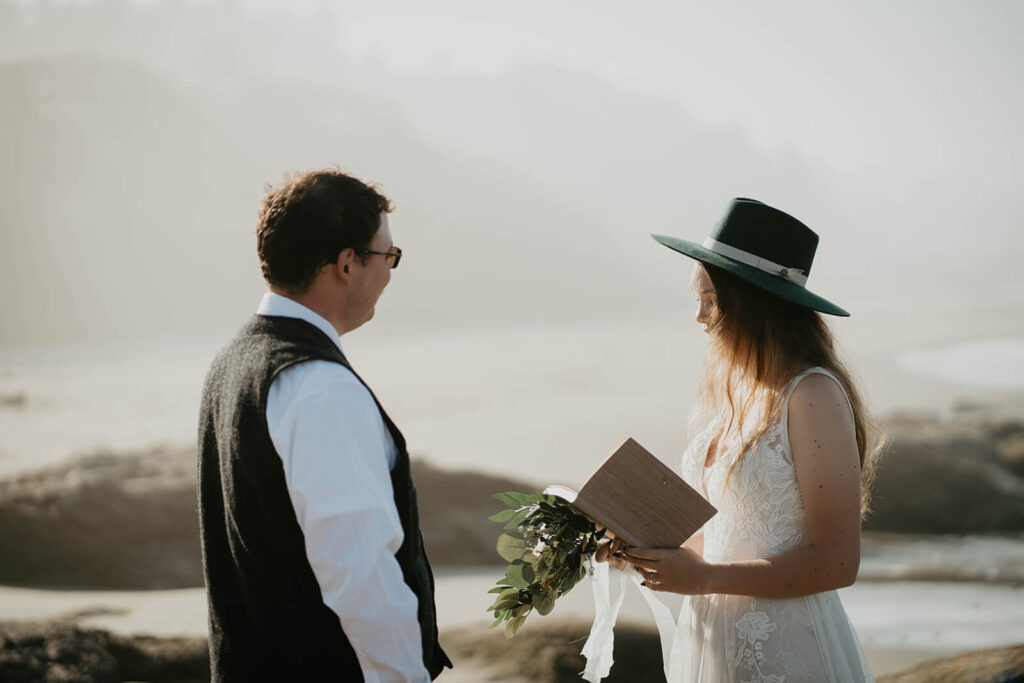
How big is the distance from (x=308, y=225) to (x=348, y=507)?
0.49 meters

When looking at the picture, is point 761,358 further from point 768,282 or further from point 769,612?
point 769,612

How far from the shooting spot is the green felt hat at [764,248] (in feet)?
5.56

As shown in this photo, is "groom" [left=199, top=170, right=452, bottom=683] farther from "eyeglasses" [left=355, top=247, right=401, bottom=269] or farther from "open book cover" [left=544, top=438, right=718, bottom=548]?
"open book cover" [left=544, top=438, right=718, bottom=548]

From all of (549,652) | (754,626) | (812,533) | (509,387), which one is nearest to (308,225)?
(812,533)

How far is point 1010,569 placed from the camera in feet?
19.5

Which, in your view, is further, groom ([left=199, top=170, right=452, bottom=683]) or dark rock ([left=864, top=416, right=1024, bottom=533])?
dark rock ([left=864, top=416, right=1024, bottom=533])

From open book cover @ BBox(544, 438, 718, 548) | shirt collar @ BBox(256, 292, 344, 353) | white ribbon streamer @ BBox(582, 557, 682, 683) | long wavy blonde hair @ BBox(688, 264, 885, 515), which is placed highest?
shirt collar @ BBox(256, 292, 344, 353)

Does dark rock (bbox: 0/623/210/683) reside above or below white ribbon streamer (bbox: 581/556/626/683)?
below

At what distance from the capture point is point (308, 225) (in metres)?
1.35

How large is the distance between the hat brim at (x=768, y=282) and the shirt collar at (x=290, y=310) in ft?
2.61

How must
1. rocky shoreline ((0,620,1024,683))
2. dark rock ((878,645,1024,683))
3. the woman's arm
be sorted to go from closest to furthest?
the woman's arm → dark rock ((878,645,1024,683)) → rocky shoreline ((0,620,1024,683))

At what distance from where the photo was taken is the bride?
1.53 meters

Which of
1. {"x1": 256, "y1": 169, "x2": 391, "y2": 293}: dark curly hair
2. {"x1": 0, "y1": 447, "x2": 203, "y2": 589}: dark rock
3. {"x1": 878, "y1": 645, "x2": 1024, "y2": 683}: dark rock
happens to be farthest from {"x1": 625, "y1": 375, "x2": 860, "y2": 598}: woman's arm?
{"x1": 0, "y1": 447, "x2": 203, "y2": 589}: dark rock

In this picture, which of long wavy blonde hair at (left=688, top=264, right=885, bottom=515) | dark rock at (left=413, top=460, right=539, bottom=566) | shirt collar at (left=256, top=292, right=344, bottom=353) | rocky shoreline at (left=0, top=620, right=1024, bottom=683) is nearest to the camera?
shirt collar at (left=256, top=292, right=344, bottom=353)
